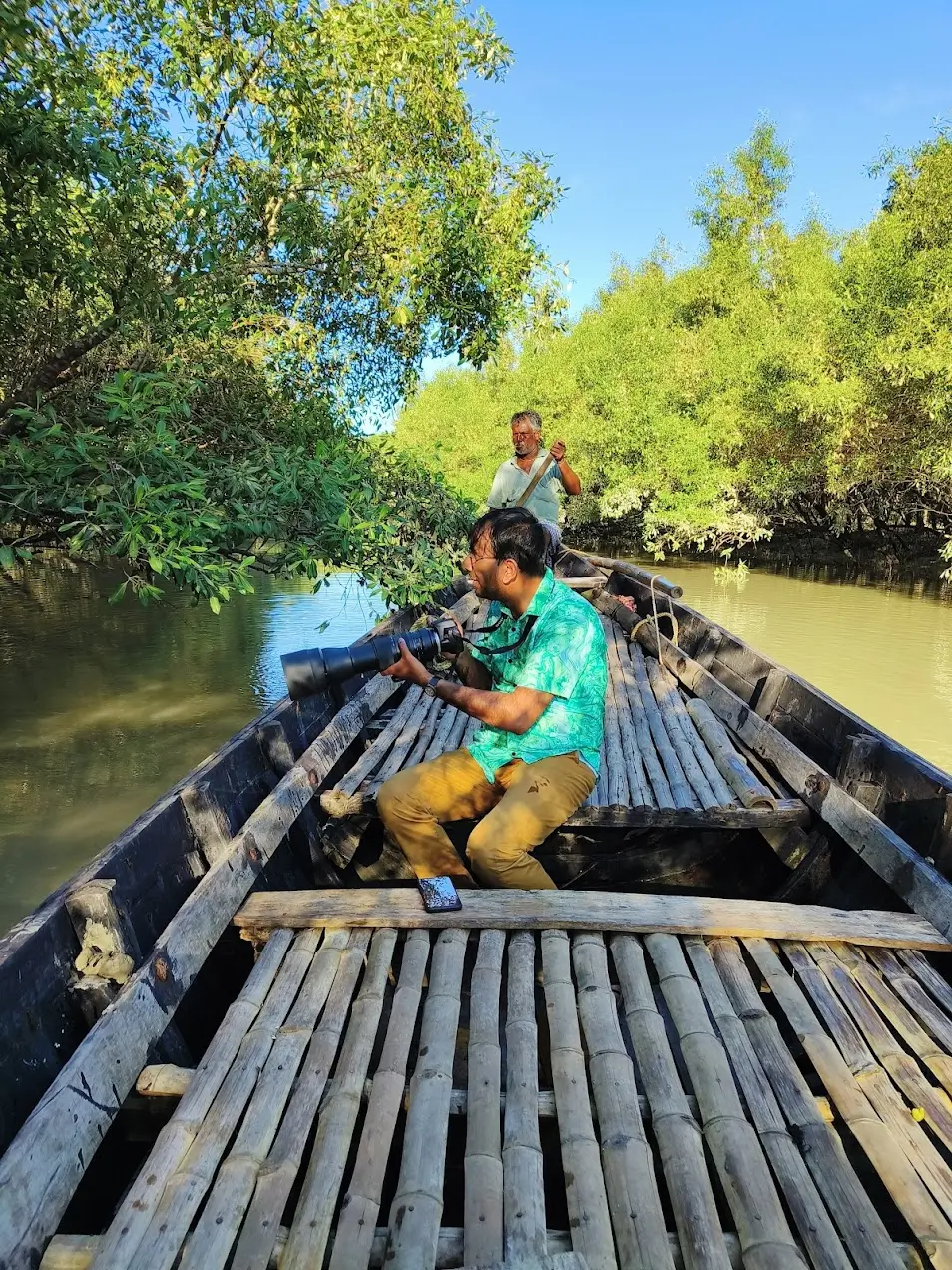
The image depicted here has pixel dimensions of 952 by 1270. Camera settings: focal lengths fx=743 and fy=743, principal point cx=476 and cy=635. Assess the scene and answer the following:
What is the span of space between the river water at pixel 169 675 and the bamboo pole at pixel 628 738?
75.8 inches

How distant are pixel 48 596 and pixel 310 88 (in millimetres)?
13422

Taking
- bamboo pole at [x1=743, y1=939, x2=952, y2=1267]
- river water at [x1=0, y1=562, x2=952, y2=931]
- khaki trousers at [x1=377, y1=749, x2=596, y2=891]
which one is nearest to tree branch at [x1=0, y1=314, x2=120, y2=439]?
river water at [x1=0, y1=562, x2=952, y2=931]

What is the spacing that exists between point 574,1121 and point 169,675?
940 cm

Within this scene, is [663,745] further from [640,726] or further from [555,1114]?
[555,1114]

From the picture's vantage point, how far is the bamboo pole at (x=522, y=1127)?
145 cm

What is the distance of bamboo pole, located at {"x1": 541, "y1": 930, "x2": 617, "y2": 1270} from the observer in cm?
145

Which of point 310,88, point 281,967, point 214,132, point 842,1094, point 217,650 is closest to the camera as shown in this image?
point 842,1094

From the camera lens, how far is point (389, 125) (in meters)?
7.12

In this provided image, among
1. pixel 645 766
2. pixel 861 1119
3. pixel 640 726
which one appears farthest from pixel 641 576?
pixel 861 1119

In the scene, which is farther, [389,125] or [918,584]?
[918,584]

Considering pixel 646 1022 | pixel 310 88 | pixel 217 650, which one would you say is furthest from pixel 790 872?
pixel 217 650

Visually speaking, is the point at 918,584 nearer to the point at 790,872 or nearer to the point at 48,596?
the point at 790,872

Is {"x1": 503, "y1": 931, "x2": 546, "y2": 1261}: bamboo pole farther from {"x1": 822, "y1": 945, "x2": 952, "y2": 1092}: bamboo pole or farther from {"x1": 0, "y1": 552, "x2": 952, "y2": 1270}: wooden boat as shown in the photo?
{"x1": 822, "y1": 945, "x2": 952, "y2": 1092}: bamboo pole

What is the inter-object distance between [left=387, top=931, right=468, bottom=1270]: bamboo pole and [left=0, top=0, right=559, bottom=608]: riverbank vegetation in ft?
8.19
